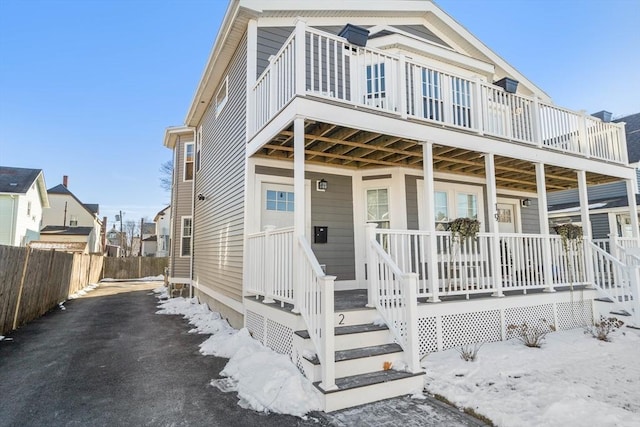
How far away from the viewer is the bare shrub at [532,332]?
521 cm

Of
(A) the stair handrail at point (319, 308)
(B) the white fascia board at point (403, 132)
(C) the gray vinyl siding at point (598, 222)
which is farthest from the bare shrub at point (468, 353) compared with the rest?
(C) the gray vinyl siding at point (598, 222)

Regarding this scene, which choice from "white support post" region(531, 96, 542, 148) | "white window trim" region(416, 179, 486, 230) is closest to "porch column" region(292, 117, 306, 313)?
"white window trim" region(416, 179, 486, 230)

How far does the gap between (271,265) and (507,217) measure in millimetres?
7758

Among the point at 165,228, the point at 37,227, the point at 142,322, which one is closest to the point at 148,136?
the point at 165,228

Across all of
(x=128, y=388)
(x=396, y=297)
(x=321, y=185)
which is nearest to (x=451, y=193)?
(x=321, y=185)

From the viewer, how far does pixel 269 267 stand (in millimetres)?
5090

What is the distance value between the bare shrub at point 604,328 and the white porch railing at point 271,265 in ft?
16.9

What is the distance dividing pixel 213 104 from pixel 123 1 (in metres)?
6.25

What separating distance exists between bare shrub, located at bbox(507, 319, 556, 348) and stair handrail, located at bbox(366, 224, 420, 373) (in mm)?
2412

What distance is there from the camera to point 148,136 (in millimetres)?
36281

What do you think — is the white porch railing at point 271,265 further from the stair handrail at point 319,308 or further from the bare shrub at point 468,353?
the bare shrub at point 468,353

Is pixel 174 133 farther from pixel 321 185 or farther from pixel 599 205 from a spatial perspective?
pixel 599 205

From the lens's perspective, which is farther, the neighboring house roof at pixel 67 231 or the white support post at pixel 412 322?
the neighboring house roof at pixel 67 231

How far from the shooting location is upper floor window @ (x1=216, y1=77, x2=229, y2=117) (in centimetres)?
846
